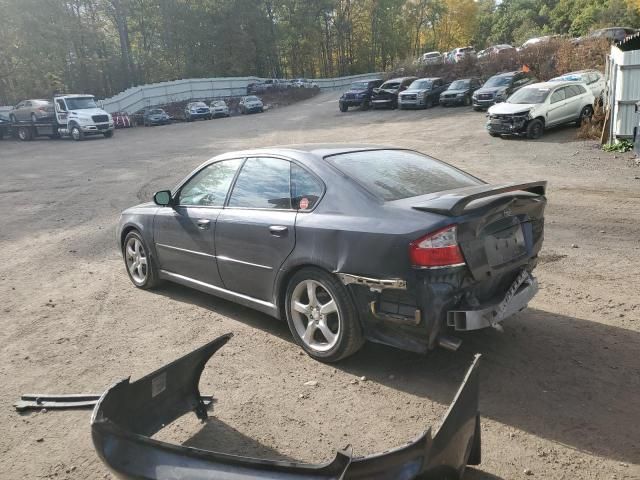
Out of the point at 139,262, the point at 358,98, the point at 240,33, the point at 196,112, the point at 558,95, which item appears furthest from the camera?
the point at 240,33

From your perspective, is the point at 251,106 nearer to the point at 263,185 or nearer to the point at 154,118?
the point at 154,118

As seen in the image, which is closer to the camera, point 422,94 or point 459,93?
point 459,93

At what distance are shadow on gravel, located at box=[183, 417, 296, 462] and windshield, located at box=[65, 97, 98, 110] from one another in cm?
2919

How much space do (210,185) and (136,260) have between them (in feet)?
5.20

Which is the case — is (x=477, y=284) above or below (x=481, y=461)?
above

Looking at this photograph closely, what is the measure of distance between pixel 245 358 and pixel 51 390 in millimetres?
1450

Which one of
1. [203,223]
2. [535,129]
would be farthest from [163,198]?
[535,129]

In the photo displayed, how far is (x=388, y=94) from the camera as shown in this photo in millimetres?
31875

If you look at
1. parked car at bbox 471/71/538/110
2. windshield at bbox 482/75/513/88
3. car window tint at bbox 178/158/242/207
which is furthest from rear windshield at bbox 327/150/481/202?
windshield at bbox 482/75/513/88

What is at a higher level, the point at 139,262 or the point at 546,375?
the point at 139,262

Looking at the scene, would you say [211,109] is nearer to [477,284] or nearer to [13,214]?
[13,214]

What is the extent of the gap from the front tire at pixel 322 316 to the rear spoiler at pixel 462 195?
2.79 feet

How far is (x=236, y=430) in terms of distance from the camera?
11.0ft

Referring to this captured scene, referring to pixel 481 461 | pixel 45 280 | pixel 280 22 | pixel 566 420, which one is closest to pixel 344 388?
pixel 481 461
